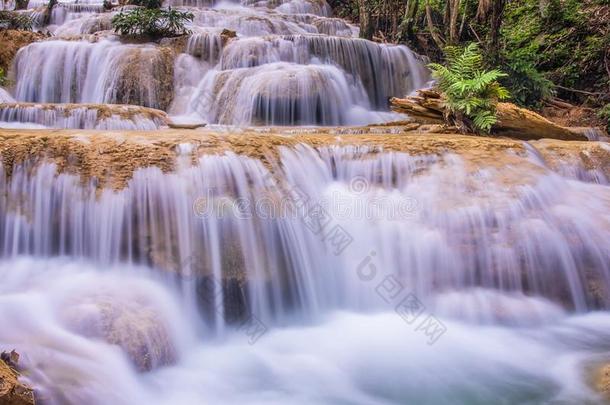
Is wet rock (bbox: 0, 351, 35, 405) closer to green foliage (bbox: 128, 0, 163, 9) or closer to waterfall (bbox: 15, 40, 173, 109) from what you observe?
waterfall (bbox: 15, 40, 173, 109)

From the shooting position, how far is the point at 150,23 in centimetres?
1180

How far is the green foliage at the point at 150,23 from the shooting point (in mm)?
11617

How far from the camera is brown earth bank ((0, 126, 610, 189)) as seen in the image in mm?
4625

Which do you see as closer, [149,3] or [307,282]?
[307,282]

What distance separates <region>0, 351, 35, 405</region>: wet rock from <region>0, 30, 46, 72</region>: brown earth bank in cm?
997

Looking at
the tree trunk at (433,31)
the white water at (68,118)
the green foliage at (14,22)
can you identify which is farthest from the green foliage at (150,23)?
the tree trunk at (433,31)

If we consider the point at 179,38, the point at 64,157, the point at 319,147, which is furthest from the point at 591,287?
the point at 179,38

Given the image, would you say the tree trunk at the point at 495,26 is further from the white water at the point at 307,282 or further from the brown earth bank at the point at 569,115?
the white water at the point at 307,282

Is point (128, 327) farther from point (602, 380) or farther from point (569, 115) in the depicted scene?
point (569, 115)

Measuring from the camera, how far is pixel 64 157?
462cm

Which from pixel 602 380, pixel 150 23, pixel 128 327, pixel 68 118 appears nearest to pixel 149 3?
pixel 150 23

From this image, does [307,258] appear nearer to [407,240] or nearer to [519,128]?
[407,240]

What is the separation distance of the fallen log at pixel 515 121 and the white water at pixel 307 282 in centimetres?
226

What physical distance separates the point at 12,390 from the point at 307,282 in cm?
295
